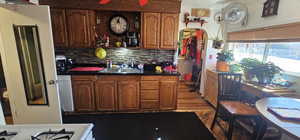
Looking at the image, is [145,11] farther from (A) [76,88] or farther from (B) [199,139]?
(B) [199,139]

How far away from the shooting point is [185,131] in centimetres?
243

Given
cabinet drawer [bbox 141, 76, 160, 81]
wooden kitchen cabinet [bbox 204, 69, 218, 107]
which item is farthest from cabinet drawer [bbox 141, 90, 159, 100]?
wooden kitchen cabinet [bbox 204, 69, 218, 107]

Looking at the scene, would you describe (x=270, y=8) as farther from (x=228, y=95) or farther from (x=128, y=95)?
(x=128, y=95)

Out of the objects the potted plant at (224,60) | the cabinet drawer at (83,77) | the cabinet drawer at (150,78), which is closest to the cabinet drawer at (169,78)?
the cabinet drawer at (150,78)

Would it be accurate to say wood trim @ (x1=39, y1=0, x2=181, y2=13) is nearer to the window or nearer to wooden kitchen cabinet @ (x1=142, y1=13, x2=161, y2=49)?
wooden kitchen cabinet @ (x1=142, y1=13, x2=161, y2=49)

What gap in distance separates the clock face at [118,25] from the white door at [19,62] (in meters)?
1.30

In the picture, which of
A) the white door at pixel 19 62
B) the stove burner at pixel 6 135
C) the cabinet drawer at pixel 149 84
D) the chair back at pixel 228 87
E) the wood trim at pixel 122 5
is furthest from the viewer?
Answer: the cabinet drawer at pixel 149 84

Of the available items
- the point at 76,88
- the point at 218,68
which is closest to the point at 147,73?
the point at 76,88

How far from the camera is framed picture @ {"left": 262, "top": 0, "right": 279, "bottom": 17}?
7.41 feet

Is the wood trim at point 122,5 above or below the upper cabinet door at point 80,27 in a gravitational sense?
above

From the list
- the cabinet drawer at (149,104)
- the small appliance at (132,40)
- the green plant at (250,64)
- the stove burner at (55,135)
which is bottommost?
the cabinet drawer at (149,104)

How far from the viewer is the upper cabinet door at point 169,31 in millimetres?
2920

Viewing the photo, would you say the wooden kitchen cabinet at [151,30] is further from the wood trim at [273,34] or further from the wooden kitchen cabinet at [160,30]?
the wood trim at [273,34]

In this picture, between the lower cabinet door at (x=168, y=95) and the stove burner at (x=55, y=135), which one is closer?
the stove burner at (x=55, y=135)
